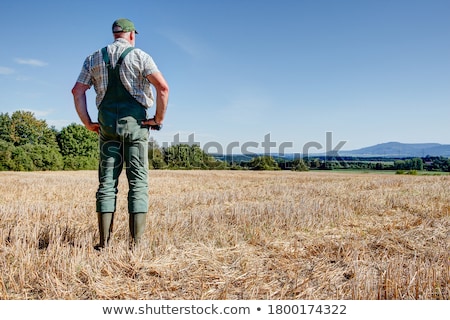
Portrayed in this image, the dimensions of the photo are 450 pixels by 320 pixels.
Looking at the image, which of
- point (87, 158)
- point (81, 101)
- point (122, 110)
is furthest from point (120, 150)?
point (87, 158)

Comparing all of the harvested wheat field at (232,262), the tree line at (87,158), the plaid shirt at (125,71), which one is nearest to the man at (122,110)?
the plaid shirt at (125,71)

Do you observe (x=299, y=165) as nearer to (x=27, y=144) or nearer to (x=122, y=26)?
(x=27, y=144)

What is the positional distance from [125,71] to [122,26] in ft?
1.71

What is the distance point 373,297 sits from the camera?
2.15 metres

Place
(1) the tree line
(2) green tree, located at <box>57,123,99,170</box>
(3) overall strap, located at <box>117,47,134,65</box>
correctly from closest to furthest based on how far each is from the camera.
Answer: (3) overall strap, located at <box>117,47,134,65</box> < (1) the tree line < (2) green tree, located at <box>57,123,99,170</box>

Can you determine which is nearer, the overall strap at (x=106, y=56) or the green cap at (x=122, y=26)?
the overall strap at (x=106, y=56)

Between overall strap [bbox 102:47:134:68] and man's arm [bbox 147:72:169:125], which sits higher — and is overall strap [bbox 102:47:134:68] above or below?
above

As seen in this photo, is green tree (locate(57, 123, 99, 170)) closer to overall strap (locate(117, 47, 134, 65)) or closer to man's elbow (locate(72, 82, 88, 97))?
man's elbow (locate(72, 82, 88, 97))

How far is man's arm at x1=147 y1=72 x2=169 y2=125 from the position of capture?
3.04 metres

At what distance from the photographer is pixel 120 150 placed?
128 inches

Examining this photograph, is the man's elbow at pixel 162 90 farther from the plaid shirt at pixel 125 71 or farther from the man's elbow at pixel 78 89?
the man's elbow at pixel 78 89

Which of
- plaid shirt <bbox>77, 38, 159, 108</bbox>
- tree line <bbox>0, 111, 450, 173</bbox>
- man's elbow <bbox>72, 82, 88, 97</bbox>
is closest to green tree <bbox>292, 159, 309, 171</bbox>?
tree line <bbox>0, 111, 450, 173</bbox>

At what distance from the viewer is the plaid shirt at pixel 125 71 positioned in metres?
3.06
